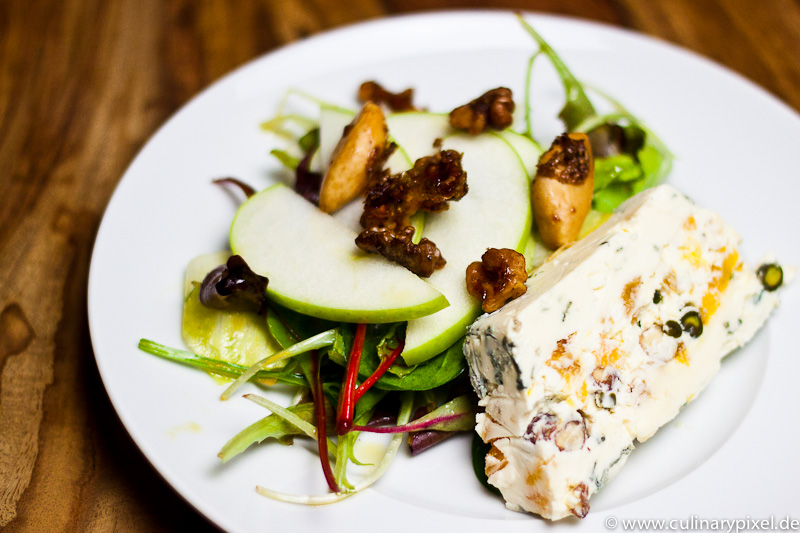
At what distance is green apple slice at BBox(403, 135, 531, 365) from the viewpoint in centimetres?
204

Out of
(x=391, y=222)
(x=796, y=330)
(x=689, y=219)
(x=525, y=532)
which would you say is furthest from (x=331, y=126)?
(x=796, y=330)

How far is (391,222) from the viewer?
7.07 ft

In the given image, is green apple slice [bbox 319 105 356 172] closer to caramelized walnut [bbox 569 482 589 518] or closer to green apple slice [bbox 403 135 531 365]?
green apple slice [bbox 403 135 531 365]

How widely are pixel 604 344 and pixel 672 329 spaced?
0.26 metres

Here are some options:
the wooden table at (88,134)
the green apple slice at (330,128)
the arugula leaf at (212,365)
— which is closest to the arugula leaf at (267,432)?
the arugula leaf at (212,365)

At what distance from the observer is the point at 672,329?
2000mm

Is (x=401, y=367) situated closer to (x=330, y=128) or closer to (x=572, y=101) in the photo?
(x=330, y=128)

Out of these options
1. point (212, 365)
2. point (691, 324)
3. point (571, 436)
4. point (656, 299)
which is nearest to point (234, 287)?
point (212, 365)

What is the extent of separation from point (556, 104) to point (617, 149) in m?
0.38

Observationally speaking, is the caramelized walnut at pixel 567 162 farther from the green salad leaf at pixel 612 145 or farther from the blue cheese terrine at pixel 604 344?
the green salad leaf at pixel 612 145

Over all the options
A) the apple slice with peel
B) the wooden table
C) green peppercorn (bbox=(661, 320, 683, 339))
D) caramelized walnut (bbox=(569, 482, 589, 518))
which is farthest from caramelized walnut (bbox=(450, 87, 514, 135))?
the wooden table

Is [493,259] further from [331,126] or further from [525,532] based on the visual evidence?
[331,126]

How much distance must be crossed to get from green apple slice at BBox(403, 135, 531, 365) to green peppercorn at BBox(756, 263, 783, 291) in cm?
83

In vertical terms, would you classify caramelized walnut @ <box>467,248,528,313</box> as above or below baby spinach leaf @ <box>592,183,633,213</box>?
below
